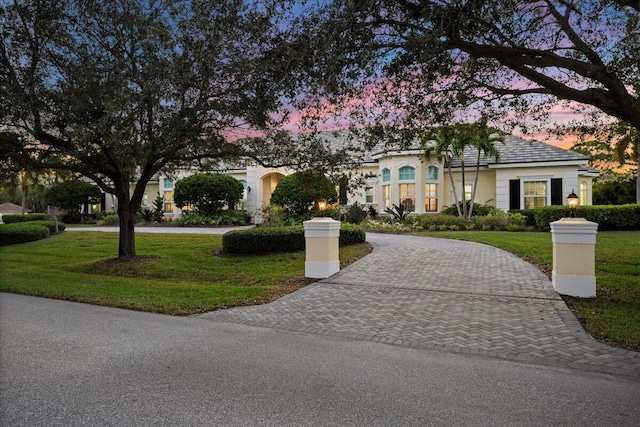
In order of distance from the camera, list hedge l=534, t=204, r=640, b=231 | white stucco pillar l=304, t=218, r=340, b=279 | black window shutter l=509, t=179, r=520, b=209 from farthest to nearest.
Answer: black window shutter l=509, t=179, r=520, b=209 → hedge l=534, t=204, r=640, b=231 → white stucco pillar l=304, t=218, r=340, b=279

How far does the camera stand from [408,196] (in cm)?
2481

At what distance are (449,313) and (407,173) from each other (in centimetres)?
1827

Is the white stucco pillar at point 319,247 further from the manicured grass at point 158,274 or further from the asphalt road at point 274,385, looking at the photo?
the asphalt road at point 274,385

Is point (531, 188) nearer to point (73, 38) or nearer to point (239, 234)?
point (239, 234)

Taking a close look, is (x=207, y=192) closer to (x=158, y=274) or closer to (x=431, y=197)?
(x=431, y=197)

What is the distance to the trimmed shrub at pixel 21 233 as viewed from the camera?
65.0 ft

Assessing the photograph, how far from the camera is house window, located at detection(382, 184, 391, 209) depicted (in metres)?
25.5

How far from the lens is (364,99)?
27.3 ft

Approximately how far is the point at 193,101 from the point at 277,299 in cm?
437

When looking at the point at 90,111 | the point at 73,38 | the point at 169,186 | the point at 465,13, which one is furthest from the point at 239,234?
the point at 169,186

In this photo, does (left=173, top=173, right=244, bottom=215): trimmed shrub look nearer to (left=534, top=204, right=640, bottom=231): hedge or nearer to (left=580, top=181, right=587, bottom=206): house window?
(left=534, top=204, right=640, bottom=231): hedge

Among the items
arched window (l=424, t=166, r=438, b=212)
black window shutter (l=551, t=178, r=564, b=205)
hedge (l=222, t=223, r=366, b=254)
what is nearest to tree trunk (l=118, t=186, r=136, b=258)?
hedge (l=222, t=223, r=366, b=254)

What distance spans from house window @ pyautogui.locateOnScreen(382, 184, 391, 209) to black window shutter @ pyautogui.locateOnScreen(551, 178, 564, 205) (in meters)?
8.74

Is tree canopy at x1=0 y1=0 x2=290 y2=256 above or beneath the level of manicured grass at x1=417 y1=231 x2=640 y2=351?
above
